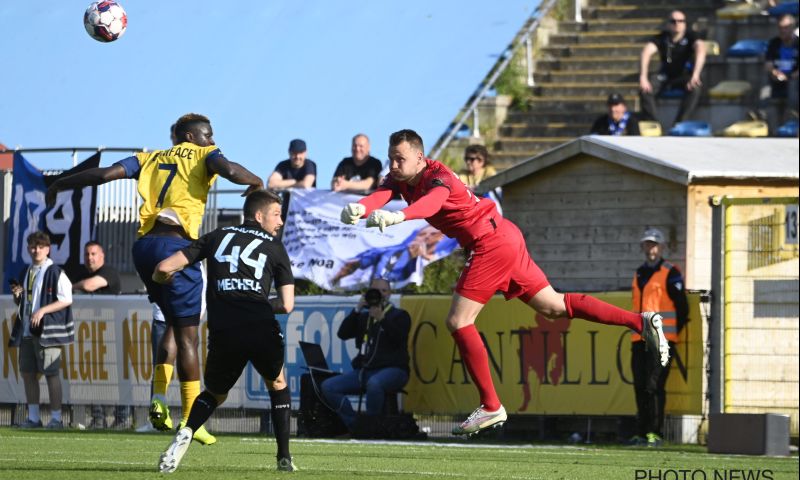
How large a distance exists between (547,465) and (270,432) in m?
6.53

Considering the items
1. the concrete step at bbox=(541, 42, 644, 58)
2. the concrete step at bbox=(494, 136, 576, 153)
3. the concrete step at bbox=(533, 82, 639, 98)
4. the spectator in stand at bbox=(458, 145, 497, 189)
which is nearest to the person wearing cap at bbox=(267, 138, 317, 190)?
the spectator in stand at bbox=(458, 145, 497, 189)

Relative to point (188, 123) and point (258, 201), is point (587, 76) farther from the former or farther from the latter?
point (258, 201)

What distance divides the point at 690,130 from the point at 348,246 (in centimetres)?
646

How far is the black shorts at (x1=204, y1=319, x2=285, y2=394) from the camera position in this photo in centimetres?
1123

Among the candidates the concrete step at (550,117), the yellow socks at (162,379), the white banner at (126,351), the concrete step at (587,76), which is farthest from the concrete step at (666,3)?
the yellow socks at (162,379)

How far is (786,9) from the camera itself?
89.0 ft

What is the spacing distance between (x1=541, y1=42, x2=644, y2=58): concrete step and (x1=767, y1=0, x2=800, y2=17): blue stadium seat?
8.36ft

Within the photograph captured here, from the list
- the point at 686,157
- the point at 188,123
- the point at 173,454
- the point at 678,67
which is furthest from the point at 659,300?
the point at 678,67

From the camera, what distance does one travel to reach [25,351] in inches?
794

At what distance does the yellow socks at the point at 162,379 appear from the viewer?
12.7m

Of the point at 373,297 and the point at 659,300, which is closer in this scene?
the point at 659,300

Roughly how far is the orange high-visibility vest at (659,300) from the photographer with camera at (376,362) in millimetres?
2717

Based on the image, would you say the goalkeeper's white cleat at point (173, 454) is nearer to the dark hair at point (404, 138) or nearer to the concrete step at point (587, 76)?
the dark hair at point (404, 138)

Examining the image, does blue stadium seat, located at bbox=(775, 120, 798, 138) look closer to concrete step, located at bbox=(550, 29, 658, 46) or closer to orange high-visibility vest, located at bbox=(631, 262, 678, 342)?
concrete step, located at bbox=(550, 29, 658, 46)
